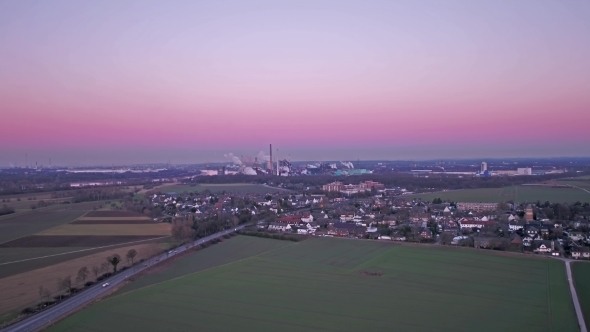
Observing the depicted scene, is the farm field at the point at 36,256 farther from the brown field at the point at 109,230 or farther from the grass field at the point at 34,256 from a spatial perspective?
the brown field at the point at 109,230

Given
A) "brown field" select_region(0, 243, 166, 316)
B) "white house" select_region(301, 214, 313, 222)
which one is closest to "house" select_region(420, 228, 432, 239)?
"white house" select_region(301, 214, 313, 222)

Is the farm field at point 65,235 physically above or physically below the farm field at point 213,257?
above

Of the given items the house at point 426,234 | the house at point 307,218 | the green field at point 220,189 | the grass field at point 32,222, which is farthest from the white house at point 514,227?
the green field at point 220,189

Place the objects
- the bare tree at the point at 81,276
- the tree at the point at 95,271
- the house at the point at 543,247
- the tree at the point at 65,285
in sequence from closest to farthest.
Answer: the tree at the point at 65,285, the bare tree at the point at 81,276, the tree at the point at 95,271, the house at the point at 543,247

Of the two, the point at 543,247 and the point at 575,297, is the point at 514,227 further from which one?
the point at 575,297

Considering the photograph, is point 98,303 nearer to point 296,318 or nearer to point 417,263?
point 296,318

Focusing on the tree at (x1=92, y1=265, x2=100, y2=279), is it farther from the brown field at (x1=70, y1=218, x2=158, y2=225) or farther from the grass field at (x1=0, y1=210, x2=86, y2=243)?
the brown field at (x1=70, y1=218, x2=158, y2=225)
